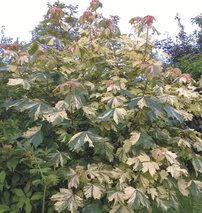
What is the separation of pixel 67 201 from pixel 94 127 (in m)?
0.55

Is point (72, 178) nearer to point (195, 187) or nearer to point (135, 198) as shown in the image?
point (135, 198)

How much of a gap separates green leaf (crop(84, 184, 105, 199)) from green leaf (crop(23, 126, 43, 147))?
41 cm

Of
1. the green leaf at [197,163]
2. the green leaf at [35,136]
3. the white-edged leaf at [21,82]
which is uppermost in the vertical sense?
the white-edged leaf at [21,82]

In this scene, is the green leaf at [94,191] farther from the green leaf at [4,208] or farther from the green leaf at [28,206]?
the green leaf at [4,208]

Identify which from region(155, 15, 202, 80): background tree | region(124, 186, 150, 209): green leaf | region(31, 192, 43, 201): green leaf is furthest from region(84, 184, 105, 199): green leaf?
region(155, 15, 202, 80): background tree

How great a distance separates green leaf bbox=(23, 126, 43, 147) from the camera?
2.36m

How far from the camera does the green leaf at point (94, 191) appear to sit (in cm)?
229

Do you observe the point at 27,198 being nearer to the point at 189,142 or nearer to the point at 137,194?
the point at 137,194

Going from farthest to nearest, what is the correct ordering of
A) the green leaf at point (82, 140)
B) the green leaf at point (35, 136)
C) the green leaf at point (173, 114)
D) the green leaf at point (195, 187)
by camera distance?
the green leaf at point (195, 187) → the green leaf at point (173, 114) → the green leaf at point (35, 136) → the green leaf at point (82, 140)

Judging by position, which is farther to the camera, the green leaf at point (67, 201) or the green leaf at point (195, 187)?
the green leaf at point (195, 187)

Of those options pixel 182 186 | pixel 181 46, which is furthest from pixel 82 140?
pixel 181 46

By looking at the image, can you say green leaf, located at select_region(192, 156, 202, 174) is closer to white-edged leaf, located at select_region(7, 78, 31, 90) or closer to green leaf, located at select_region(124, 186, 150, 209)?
green leaf, located at select_region(124, 186, 150, 209)

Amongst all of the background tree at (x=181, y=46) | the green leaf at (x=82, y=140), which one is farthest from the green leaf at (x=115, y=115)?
the background tree at (x=181, y=46)

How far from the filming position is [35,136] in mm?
2393
